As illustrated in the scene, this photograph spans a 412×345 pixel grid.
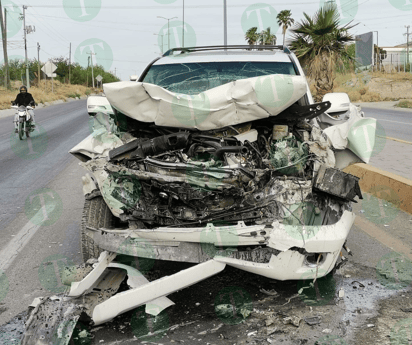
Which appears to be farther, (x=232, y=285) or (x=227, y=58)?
(x=227, y=58)

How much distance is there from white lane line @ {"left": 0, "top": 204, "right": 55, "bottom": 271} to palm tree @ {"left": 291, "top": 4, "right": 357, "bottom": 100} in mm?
13523

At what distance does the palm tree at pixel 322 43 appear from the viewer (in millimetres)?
17234

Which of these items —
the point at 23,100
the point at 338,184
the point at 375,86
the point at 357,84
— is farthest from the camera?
the point at 357,84

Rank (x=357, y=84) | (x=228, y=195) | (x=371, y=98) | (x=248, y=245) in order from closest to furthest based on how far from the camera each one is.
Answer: (x=248, y=245)
(x=228, y=195)
(x=371, y=98)
(x=357, y=84)

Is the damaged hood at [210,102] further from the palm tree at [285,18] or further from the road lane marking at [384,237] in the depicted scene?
the palm tree at [285,18]

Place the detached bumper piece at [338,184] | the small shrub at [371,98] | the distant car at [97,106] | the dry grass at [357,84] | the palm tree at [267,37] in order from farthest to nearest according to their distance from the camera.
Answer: the palm tree at [267,37]
the dry grass at [357,84]
the small shrub at [371,98]
the distant car at [97,106]
the detached bumper piece at [338,184]

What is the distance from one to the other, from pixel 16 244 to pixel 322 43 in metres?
14.2

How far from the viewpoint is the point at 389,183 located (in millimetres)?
7129

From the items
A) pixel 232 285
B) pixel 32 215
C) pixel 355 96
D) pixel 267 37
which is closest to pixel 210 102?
pixel 232 285

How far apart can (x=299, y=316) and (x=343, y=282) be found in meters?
0.82

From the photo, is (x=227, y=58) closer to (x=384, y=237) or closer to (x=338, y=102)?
(x=338, y=102)

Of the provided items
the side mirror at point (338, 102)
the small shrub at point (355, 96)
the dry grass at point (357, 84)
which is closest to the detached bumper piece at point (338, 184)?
the side mirror at point (338, 102)

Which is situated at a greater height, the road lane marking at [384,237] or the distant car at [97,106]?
the distant car at [97,106]

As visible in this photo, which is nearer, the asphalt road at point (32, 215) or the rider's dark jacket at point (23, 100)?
the asphalt road at point (32, 215)
